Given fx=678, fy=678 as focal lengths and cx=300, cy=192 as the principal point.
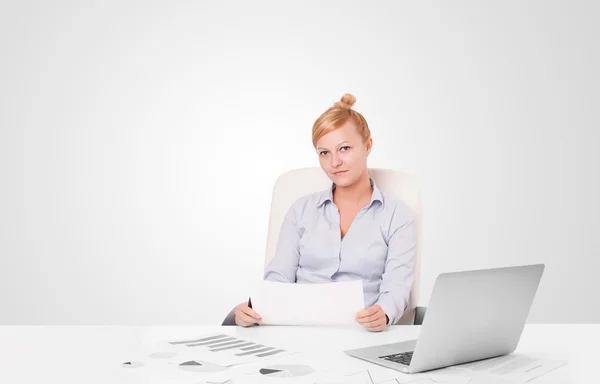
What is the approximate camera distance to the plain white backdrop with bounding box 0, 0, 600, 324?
452cm

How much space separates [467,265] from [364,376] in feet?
11.5

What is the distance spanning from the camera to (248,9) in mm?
4594

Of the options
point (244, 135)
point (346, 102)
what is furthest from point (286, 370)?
point (244, 135)

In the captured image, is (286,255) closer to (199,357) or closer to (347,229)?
(347,229)

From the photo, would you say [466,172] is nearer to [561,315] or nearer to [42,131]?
[561,315]

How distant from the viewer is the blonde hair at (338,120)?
2.14 meters

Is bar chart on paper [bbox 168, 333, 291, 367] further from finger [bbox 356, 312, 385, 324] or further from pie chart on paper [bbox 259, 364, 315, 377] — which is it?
finger [bbox 356, 312, 385, 324]

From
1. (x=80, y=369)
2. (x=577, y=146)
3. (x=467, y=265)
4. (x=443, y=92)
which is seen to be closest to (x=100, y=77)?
(x=443, y=92)

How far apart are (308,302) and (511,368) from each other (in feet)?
1.74

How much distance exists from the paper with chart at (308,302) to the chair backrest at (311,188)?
64 centimetres

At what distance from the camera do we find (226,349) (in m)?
1.39

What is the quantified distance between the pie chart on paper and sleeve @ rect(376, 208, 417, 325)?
0.68 meters

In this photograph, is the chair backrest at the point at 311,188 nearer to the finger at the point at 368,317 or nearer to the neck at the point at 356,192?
the neck at the point at 356,192

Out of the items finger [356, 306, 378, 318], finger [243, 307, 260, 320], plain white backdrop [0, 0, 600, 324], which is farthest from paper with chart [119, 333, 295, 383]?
plain white backdrop [0, 0, 600, 324]
